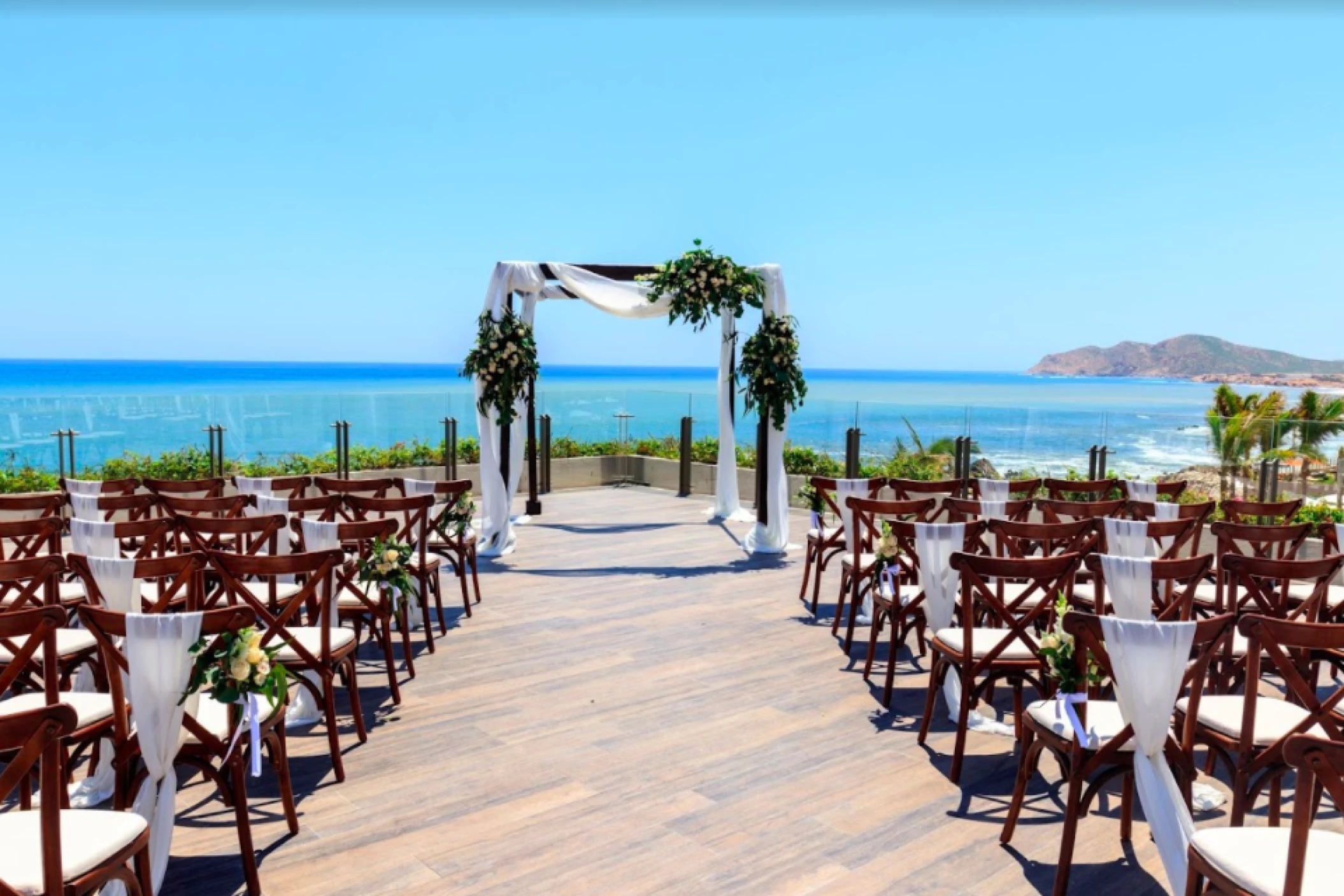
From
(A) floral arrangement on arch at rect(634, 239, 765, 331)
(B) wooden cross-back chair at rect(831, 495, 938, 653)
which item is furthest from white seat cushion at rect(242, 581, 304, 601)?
(A) floral arrangement on arch at rect(634, 239, 765, 331)

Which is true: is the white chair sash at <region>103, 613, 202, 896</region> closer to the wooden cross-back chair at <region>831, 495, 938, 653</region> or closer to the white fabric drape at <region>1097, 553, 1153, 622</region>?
the white fabric drape at <region>1097, 553, 1153, 622</region>

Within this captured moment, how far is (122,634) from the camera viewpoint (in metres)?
2.76

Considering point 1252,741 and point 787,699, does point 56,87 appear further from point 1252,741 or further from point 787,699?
point 1252,741

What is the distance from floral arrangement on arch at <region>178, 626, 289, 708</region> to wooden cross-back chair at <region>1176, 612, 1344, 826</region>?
273 cm

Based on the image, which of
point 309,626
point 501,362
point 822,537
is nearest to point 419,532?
point 309,626

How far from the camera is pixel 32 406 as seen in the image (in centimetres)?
1227

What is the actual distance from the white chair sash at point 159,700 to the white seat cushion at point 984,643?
9.36 ft

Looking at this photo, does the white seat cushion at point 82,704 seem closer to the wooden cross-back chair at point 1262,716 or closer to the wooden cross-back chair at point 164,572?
the wooden cross-back chair at point 164,572

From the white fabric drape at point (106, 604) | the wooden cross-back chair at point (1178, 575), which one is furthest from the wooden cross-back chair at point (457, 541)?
the wooden cross-back chair at point (1178, 575)

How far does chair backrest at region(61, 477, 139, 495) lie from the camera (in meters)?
6.52

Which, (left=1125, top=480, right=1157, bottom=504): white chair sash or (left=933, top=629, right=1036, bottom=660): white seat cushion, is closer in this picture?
(left=933, top=629, right=1036, bottom=660): white seat cushion

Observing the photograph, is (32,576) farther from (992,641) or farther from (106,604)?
(992,641)

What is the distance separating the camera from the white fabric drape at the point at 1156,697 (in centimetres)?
266

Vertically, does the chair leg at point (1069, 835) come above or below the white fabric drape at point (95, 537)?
below
